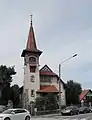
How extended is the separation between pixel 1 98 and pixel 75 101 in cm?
2007

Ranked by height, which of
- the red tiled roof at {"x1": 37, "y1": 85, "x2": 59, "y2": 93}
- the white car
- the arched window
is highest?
the arched window

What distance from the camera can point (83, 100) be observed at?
9050 cm

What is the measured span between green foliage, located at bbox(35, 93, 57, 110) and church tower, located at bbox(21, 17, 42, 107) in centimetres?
411

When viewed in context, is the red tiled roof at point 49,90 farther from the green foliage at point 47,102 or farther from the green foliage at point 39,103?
the green foliage at point 39,103

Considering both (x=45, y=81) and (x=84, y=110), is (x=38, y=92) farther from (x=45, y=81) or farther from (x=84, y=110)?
(x=84, y=110)

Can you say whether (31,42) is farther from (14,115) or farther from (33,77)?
(14,115)

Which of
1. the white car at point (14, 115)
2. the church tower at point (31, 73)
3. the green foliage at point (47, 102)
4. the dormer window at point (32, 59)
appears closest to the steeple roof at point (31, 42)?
the church tower at point (31, 73)

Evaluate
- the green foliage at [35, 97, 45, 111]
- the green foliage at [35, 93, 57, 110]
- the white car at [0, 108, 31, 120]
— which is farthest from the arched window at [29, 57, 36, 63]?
the white car at [0, 108, 31, 120]

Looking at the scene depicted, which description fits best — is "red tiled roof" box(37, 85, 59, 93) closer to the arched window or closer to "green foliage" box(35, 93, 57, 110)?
"green foliage" box(35, 93, 57, 110)

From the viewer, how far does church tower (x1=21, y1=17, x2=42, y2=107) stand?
68250mm

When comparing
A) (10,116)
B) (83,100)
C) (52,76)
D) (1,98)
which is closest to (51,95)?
(52,76)

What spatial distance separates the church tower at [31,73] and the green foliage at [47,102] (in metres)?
4.11

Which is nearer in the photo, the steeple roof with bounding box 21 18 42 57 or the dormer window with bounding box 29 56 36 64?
the steeple roof with bounding box 21 18 42 57

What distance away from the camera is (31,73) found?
228 ft
